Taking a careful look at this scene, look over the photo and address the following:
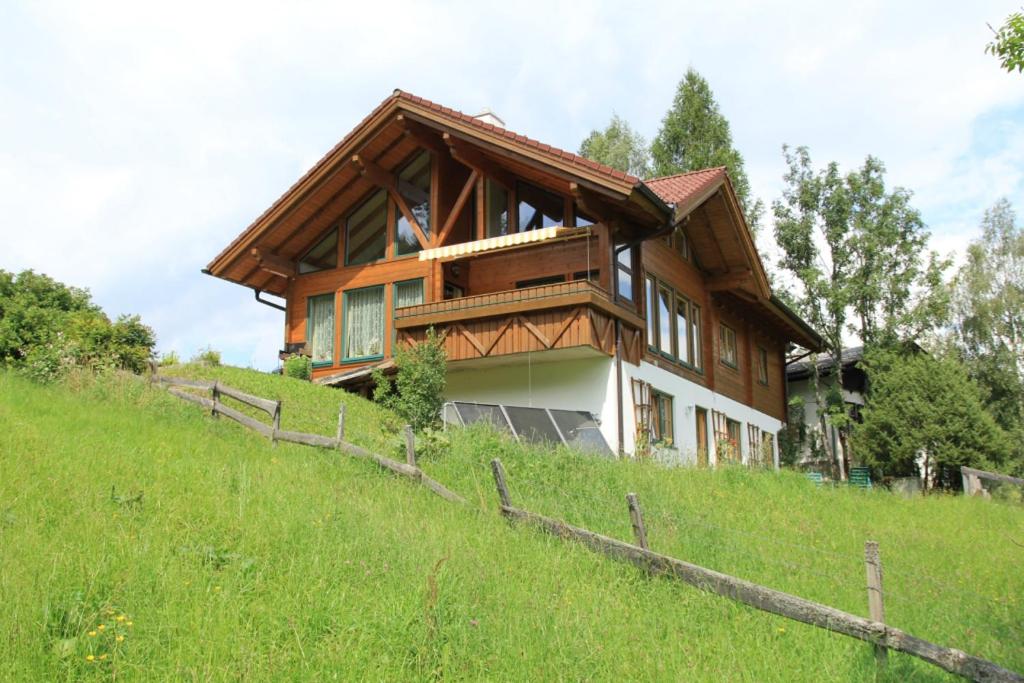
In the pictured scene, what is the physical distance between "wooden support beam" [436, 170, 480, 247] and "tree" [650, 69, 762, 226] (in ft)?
58.1

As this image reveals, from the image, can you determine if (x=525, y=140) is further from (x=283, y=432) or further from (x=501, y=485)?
(x=501, y=485)

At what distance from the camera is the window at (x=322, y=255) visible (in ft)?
77.6

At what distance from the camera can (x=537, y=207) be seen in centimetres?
2062

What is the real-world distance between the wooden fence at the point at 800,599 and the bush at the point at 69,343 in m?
10.4

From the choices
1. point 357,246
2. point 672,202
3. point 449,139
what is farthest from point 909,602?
point 357,246

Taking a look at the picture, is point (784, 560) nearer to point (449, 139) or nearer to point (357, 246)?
point (449, 139)

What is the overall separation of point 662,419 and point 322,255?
944 centimetres

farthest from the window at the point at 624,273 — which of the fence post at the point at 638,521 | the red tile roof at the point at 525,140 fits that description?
the fence post at the point at 638,521

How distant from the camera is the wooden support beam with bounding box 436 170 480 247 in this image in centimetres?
2055

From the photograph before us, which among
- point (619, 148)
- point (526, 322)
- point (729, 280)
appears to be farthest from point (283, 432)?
point (619, 148)

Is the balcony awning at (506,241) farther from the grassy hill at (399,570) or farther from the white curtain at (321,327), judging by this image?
the grassy hill at (399,570)

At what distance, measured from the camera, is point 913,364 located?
2528 centimetres

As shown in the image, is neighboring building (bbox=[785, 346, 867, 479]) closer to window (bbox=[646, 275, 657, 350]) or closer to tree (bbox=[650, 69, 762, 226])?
tree (bbox=[650, 69, 762, 226])

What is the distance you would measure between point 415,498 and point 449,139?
11.0 metres
